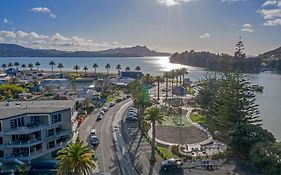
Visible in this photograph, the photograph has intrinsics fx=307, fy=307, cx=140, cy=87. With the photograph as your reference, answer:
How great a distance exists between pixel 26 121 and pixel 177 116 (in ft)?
101

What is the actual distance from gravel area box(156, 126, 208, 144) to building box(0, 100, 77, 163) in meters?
14.7

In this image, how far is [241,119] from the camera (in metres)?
42.7

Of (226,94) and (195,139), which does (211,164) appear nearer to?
(195,139)

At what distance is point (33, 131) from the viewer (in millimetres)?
31922

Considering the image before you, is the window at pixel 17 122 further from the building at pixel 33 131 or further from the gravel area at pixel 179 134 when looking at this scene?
the gravel area at pixel 179 134

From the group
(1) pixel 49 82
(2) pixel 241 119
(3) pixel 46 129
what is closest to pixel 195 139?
(2) pixel 241 119

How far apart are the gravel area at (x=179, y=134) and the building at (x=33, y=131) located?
14698 millimetres

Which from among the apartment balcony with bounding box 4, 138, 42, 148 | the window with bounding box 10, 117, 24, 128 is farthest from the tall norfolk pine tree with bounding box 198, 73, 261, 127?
the window with bounding box 10, 117, 24, 128

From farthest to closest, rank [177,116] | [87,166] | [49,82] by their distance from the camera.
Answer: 1. [49,82]
2. [177,116]
3. [87,166]

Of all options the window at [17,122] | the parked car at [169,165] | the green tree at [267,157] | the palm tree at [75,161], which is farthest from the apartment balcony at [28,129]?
the green tree at [267,157]

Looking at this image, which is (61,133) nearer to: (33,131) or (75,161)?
(33,131)

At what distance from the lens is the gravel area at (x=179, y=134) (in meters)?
42.8

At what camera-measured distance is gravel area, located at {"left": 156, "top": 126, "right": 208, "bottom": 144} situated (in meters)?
42.8

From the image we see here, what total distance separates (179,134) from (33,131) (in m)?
21.9
